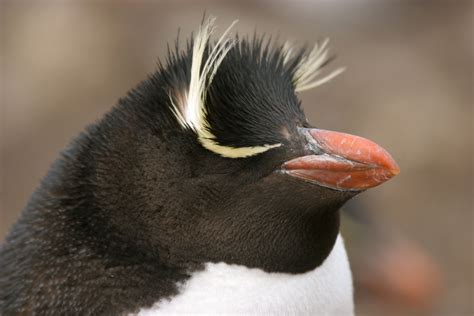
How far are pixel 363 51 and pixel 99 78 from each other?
7.71 feet

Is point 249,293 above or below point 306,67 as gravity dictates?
below

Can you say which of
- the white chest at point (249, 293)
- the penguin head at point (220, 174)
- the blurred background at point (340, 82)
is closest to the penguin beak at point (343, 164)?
the penguin head at point (220, 174)

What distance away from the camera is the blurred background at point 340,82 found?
654cm

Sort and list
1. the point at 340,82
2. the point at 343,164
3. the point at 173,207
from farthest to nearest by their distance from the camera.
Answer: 1. the point at 340,82
2. the point at 173,207
3. the point at 343,164

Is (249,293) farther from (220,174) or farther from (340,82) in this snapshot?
(340,82)

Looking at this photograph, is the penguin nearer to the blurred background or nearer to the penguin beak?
the penguin beak

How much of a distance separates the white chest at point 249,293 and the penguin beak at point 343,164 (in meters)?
0.26

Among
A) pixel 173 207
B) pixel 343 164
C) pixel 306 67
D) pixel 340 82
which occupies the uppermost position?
pixel 306 67

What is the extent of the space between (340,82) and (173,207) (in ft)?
17.6

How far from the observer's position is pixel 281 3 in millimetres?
7500

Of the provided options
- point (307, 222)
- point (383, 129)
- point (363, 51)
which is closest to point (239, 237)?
point (307, 222)

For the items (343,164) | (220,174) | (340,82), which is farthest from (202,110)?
(340,82)

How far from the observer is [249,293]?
5.81ft

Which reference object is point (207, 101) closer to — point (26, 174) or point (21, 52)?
point (26, 174)
